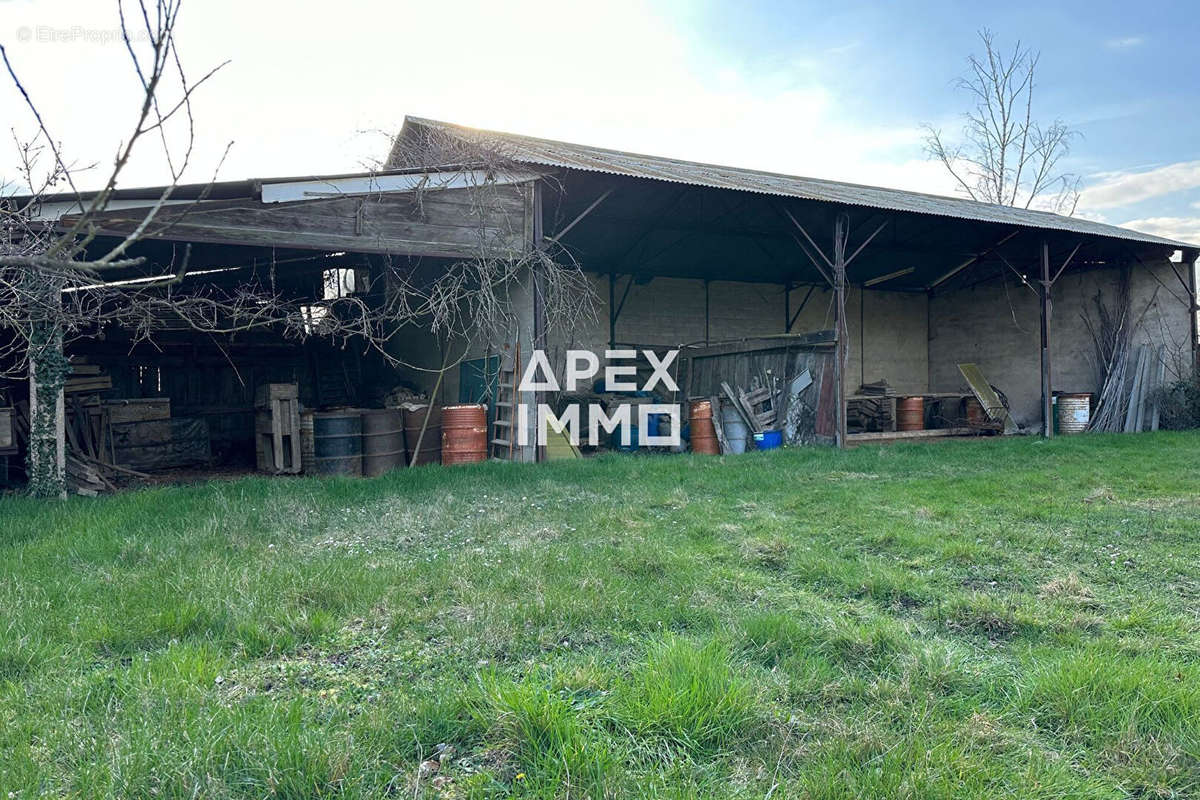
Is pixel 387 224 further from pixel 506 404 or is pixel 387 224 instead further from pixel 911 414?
pixel 911 414

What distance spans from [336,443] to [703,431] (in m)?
5.54

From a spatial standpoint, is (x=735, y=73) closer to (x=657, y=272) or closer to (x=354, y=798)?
(x=657, y=272)

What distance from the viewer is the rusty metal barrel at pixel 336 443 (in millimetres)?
9281

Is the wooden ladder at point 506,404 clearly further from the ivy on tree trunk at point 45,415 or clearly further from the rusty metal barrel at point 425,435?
the ivy on tree trunk at point 45,415

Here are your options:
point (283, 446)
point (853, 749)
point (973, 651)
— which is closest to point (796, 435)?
point (283, 446)

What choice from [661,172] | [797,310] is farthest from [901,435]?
[661,172]

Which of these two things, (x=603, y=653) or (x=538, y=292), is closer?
(x=603, y=653)

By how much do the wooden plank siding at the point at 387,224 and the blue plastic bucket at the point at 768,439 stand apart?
467 cm

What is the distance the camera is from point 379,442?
9.62 meters

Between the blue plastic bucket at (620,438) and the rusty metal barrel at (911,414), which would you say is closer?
the blue plastic bucket at (620,438)

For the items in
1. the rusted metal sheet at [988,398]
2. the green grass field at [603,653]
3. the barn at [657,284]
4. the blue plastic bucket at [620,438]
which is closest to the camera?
the green grass field at [603,653]

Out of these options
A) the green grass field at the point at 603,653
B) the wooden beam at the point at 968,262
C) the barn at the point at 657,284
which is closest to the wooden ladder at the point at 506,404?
the barn at the point at 657,284

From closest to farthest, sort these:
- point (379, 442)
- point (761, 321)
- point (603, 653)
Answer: point (603, 653) < point (379, 442) < point (761, 321)

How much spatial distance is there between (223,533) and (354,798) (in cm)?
372
